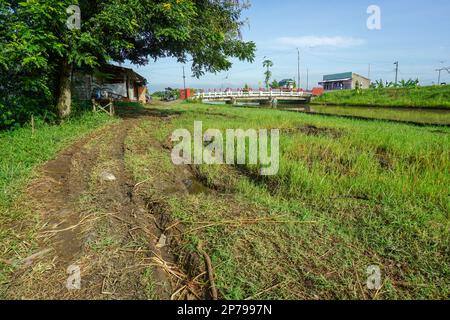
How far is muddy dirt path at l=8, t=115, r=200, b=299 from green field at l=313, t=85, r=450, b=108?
28.0 metres

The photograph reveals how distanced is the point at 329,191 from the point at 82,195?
3289 millimetres

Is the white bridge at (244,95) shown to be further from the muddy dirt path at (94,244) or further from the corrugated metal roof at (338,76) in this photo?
the muddy dirt path at (94,244)

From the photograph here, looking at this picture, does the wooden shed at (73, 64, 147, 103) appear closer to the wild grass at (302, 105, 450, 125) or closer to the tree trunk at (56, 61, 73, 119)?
the tree trunk at (56, 61, 73, 119)

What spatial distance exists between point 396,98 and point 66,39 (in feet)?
108

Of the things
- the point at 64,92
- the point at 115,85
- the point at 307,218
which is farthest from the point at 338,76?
the point at 307,218

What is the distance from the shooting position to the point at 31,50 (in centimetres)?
606

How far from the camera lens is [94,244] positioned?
2553 millimetres

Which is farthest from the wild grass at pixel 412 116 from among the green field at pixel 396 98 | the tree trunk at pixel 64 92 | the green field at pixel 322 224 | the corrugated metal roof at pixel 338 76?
the corrugated metal roof at pixel 338 76

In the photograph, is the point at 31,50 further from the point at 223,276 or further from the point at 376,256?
the point at 376,256

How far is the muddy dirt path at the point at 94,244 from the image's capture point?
2061 millimetres

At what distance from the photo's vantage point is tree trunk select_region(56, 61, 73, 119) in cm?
891

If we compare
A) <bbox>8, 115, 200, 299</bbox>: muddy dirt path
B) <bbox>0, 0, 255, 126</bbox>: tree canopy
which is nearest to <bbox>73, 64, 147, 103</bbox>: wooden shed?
<bbox>0, 0, 255, 126</bbox>: tree canopy
